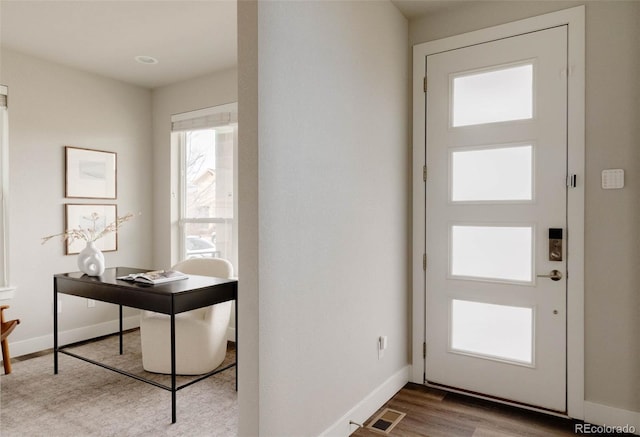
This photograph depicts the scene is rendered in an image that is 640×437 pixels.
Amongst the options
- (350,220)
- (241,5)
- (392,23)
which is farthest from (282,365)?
(392,23)

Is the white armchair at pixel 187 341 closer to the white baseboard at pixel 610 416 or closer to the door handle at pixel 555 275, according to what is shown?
the door handle at pixel 555 275

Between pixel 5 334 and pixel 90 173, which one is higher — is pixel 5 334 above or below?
below

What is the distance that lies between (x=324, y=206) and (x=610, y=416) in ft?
6.63

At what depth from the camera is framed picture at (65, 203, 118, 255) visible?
387 cm

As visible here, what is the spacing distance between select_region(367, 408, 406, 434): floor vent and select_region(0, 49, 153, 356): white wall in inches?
121

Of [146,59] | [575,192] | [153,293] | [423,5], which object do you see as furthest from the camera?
[146,59]

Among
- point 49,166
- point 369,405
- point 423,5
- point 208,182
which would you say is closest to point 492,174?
point 423,5

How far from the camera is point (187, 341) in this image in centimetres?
302

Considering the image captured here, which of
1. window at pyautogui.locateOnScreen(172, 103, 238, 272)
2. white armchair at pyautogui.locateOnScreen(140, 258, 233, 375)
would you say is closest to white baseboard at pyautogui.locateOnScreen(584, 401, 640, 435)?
A: white armchair at pyautogui.locateOnScreen(140, 258, 233, 375)

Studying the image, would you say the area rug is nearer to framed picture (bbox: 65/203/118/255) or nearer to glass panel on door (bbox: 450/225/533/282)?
framed picture (bbox: 65/203/118/255)

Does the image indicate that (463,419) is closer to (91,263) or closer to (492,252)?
(492,252)

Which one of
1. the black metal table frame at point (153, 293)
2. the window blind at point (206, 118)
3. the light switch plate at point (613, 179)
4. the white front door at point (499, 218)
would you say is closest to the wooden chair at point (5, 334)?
the black metal table frame at point (153, 293)

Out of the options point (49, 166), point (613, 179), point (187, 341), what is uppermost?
point (49, 166)

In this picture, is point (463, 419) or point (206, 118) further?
point (206, 118)
